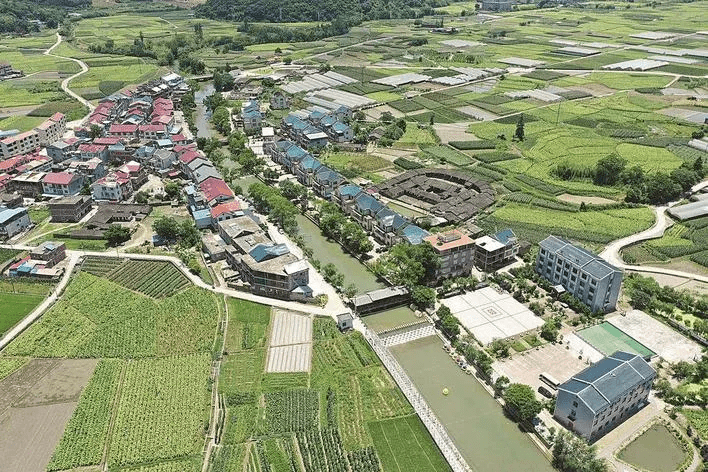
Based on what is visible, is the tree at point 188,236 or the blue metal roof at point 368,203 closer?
the tree at point 188,236

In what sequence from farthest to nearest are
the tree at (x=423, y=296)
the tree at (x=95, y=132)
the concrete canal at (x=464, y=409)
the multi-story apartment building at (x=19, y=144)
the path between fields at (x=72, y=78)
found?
the path between fields at (x=72, y=78), the tree at (x=95, y=132), the multi-story apartment building at (x=19, y=144), the tree at (x=423, y=296), the concrete canal at (x=464, y=409)

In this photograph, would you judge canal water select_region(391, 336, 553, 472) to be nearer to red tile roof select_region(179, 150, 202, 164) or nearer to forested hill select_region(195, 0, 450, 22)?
red tile roof select_region(179, 150, 202, 164)

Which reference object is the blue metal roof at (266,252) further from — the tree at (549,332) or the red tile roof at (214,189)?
the tree at (549,332)

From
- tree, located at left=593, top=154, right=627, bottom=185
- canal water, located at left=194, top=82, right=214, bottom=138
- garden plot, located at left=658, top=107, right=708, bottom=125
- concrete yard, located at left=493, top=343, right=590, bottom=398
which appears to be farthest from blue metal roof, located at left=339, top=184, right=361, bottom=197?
garden plot, located at left=658, top=107, right=708, bottom=125

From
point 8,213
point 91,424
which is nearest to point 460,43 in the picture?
point 8,213

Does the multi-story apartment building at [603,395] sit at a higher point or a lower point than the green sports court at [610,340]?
higher

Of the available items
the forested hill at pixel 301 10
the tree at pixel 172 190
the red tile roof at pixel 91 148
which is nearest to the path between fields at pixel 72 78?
the red tile roof at pixel 91 148
